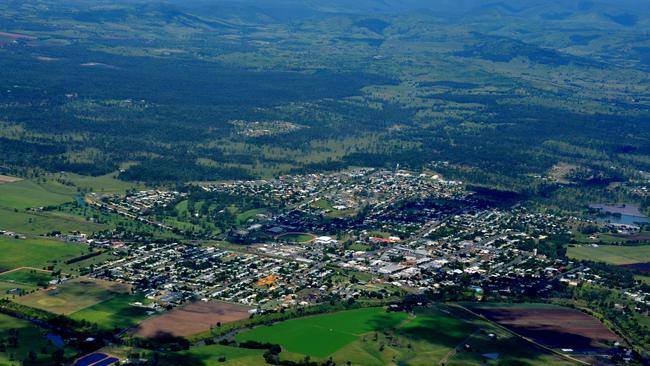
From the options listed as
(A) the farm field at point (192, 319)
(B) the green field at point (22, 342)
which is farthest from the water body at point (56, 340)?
(A) the farm field at point (192, 319)

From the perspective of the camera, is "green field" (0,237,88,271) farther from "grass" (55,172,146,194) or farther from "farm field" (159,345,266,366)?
"farm field" (159,345,266,366)

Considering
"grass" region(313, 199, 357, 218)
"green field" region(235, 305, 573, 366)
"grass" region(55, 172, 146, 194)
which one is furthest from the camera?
"grass" region(55, 172, 146, 194)

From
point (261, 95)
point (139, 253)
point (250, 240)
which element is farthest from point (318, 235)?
point (261, 95)

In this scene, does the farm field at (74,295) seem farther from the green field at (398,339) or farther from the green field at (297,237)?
the green field at (297,237)

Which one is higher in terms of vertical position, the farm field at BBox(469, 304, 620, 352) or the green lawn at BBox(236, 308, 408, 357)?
the farm field at BBox(469, 304, 620, 352)

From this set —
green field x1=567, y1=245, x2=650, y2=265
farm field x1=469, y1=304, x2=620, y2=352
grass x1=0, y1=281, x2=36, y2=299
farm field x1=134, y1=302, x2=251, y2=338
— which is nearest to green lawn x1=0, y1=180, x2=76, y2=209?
grass x1=0, y1=281, x2=36, y2=299

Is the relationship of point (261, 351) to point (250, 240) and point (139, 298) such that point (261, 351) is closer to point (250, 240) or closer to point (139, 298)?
point (139, 298)

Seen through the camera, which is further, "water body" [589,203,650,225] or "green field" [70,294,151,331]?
"water body" [589,203,650,225]

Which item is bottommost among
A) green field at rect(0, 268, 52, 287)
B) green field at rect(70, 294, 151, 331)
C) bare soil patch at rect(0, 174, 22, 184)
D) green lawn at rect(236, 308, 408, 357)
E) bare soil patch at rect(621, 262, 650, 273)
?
bare soil patch at rect(0, 174, 22, 184)

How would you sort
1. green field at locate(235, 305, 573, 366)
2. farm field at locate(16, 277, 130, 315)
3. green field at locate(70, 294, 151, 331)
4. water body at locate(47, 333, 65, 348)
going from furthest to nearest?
farm field at locate(16, 277, 130, 315)
green field at locate(70, 294, 151, 331)
green field at locate(235, 305, 573, 366)
water body at locate(47, 333, 65, 348)

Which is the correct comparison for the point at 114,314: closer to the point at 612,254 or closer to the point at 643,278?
the point at 643,278
